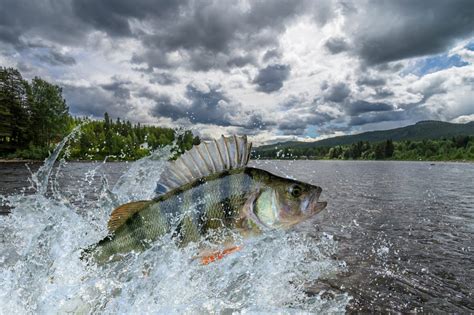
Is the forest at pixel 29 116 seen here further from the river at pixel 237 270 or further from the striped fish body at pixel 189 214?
the striped fish body at pixel 189 214

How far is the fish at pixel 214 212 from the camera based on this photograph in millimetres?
3791

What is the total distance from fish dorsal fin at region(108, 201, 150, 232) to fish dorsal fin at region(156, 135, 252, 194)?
0.31m

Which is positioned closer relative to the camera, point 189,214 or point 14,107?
point 189,214

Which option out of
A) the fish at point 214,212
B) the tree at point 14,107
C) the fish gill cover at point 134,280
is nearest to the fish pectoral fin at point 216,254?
the fish at point 214,212

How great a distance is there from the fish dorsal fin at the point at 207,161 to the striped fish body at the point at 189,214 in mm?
181

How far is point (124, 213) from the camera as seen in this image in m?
4.05

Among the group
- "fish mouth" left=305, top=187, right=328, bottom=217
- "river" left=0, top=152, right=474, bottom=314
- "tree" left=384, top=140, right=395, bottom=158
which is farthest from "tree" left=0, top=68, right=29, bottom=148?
"tree" left=384, top=140, right=395, bottom=158

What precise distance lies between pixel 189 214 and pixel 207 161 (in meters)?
0.72

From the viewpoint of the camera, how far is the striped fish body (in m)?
3.81

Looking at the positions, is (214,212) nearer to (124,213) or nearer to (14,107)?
(124,213)

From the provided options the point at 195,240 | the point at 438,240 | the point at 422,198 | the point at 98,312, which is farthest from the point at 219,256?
the point at 422,198

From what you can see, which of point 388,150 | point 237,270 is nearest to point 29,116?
point 237,270

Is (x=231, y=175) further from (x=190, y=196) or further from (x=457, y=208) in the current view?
(x=457, y=208)

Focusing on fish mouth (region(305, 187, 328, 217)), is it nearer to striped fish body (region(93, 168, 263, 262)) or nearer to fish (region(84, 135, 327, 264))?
fish (region(84, 135, 327, 264))
